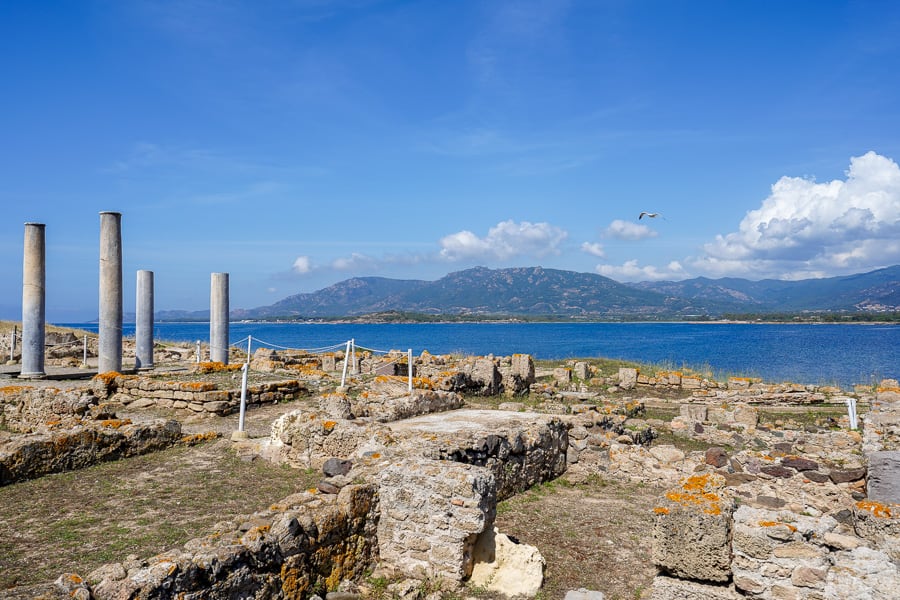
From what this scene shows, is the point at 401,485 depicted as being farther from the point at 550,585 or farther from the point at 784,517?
Answer: the point at 784,517

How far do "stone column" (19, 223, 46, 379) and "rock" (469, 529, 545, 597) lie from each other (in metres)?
18.5

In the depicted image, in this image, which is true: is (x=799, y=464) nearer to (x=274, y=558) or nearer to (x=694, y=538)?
(x=694, y=538)

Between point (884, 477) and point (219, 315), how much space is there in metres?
22.7

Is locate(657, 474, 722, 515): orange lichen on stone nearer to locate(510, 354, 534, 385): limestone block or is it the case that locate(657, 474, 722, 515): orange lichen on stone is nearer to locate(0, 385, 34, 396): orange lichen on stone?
locate(0, 385, 34, 396): orange lichen on stone

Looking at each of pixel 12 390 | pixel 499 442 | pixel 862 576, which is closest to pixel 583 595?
pixel 862 576

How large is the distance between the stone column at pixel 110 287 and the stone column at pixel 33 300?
1.89m

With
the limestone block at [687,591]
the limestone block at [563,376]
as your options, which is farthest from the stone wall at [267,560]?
the limestone block at [563,376]

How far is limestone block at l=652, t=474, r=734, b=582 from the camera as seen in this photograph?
5883 mm

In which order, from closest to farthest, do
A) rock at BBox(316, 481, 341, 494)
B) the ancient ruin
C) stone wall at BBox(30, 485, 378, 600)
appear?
stone wall at BBox(30, 485, 378, 600), the ancient ruin, rock at BBox(316, 481, 341, 494)

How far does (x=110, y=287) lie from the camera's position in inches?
800

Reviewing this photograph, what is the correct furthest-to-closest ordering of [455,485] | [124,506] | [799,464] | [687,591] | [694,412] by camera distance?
[694,412] → [799,464] → [124,506] → [455,485] → [687,591]

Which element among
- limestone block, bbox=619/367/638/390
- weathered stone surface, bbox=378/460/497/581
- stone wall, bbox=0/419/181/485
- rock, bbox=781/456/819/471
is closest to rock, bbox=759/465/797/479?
rock, bbox=781/456/819/471

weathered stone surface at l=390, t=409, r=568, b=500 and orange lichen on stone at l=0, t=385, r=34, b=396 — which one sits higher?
orange lichen on stone at l=0, t=385, r=34, b=396

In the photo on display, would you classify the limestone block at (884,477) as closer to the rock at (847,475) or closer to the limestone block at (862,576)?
the rock at (847,475)
